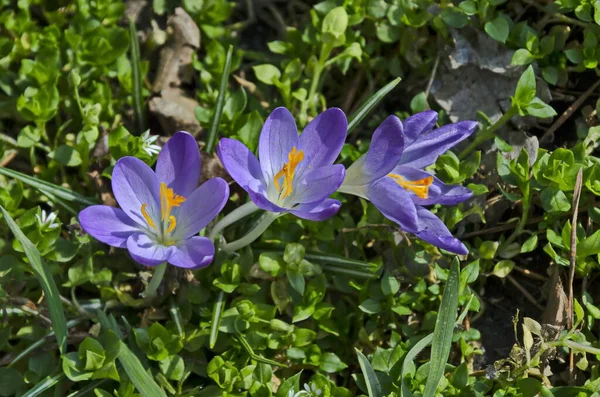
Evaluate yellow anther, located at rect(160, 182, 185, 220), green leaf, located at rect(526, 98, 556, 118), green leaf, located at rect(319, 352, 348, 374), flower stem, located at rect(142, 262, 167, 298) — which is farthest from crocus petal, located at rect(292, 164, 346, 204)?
green leaf, located at rect(526, 98, 556, 118)

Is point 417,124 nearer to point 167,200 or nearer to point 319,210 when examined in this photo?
point 319,210

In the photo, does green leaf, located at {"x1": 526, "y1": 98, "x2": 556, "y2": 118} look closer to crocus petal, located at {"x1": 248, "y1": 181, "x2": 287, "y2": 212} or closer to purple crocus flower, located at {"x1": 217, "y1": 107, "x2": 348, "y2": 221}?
purple crocus flower, located at {"x1": 217, "y1": 107, "x2": 348, "y2": 221}

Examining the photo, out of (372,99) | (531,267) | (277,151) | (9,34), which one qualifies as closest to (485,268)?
(531,267)

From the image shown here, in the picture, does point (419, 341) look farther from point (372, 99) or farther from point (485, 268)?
point (372, 99)

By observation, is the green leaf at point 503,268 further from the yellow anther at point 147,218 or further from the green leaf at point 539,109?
the yellow anther at point 147,218

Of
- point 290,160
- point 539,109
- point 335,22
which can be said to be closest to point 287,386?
point 290,160

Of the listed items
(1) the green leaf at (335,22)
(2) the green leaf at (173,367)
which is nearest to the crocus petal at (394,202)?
(2) the green leaf at (173,367)
